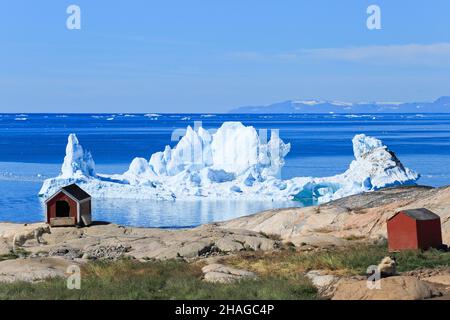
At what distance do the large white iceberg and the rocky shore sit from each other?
51.0ft

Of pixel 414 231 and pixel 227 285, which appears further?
pixel 414 231

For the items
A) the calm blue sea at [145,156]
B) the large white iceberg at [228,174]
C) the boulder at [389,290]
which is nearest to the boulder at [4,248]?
the boulder at [389,290]

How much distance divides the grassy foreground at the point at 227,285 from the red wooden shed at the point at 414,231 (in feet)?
1.70

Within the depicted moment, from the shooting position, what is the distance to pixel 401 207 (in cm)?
2655

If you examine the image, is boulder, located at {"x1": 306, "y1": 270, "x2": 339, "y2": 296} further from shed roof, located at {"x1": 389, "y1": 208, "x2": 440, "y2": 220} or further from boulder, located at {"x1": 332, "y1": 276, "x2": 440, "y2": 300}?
shed roof, located at {"x1": 389, "y1": 208, "x2": 440, "y2": 220}

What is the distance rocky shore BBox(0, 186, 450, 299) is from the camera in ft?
60.6

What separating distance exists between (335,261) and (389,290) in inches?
160

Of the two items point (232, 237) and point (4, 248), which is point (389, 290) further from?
point (4, 248)

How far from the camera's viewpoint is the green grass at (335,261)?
17453 millimetres

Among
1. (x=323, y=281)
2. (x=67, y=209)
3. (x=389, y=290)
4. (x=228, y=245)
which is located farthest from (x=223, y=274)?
(x=67, y=209)

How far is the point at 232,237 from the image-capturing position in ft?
79.5
